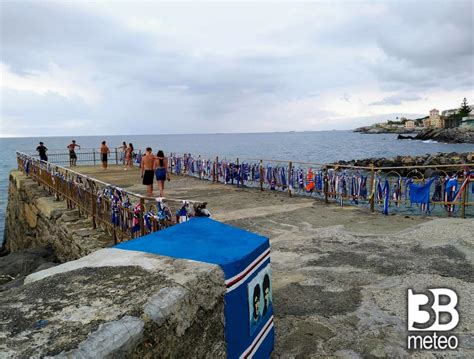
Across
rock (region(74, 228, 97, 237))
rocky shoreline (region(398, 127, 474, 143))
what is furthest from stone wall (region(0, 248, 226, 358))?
rocky shoreline (region(398, 127, 474, 143))

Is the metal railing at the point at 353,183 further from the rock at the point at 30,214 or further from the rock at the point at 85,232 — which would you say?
the rock at the point at 30,214

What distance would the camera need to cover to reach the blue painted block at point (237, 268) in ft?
8.80

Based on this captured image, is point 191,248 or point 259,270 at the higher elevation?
point 191,248

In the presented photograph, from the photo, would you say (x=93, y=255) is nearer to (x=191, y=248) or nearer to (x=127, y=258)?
(x=127, y=258)

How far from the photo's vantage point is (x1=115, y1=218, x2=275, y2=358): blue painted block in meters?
2.68

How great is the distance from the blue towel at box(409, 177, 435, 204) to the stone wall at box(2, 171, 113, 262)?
319 inches

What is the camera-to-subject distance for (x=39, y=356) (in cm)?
162

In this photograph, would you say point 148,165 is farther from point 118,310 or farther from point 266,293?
point 118,310

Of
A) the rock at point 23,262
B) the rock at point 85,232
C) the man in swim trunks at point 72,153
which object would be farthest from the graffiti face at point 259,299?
the man in swim trunks at point 72,153

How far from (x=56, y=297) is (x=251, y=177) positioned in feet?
42.0

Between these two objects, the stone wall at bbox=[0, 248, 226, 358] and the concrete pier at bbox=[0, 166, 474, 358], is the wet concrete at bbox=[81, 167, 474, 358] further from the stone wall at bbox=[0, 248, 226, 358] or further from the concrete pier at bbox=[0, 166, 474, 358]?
the stone wall at bbox=[0, 248, 226, 358]

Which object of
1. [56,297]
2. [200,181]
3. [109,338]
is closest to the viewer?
[109,338]

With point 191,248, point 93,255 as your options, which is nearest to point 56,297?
point 93,255

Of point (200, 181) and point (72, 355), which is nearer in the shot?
point (72, 355)
